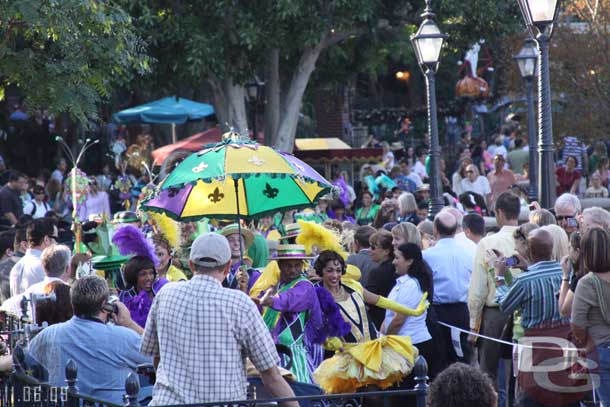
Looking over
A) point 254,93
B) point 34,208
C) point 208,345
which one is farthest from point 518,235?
point 254,93

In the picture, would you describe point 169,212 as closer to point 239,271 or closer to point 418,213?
point 239,271

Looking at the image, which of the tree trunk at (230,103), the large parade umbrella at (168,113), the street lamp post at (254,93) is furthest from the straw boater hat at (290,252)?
the street lamp post at (254,93)

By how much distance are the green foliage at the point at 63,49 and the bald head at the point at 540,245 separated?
4545mm

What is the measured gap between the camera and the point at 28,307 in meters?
9.63

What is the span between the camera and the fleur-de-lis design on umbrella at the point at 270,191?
10898 millimetres

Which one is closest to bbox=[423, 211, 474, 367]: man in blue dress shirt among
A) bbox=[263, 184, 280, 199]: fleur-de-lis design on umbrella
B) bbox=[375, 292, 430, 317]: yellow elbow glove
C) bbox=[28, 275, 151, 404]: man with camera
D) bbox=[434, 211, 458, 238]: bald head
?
bbox=[434, 211, 458, 238]: bald head

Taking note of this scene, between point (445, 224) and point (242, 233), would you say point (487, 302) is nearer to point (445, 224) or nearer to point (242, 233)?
point (445, 224)

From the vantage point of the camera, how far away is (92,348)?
741 centimetres

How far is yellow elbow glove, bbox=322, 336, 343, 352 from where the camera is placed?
8.53 m

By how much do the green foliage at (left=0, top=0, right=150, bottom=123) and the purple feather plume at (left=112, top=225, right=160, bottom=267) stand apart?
154 cm

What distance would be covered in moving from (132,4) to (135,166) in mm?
6839

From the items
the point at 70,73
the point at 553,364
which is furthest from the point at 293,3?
the point at 553,364

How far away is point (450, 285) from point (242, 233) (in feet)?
6.92

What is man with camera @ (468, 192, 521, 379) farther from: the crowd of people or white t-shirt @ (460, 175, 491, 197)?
white t-shirt @ (460, 175, 491, 197)
